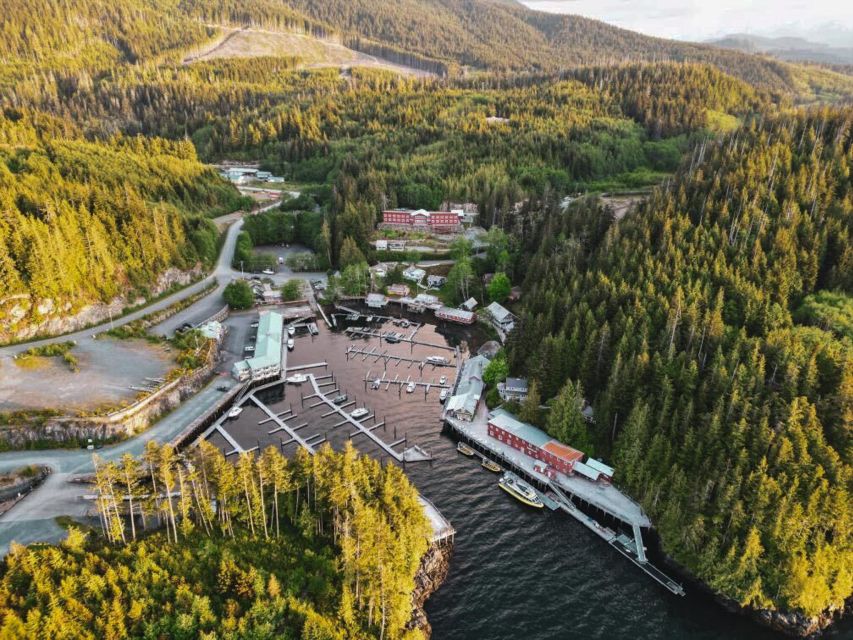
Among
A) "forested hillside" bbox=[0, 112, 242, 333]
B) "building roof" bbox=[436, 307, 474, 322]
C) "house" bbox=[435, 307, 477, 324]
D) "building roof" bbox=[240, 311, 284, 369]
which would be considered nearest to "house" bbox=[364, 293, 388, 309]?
"house" bbox=[435, 307, 477, 324]

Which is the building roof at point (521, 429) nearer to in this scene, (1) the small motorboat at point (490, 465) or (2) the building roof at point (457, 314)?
(1) the small motorboat at point (490, 465)

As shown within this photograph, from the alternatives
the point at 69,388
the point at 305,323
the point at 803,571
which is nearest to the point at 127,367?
the point at 69,388

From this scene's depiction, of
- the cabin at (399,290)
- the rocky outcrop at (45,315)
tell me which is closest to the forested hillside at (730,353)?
the cabin at (399,290)

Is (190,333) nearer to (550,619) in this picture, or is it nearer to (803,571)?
(550,619)

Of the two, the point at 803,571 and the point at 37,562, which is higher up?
the point at 37,562

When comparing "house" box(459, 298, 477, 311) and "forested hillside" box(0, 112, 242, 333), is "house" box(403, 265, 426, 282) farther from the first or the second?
"forested hillside" box(0, 112, 242, 333)

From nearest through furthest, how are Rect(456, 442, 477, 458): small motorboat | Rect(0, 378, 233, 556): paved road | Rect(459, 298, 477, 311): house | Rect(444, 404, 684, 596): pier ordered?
1. Rect(0, 378, 233, 556): paved road
2. Rect(444, 404, 684, 596): pier
3. Rect(456, 442, 477, 458): small motorboat
4. Rect(459, 298, 477, 311): house

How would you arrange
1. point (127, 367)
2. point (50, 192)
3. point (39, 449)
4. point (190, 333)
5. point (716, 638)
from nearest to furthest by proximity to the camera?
1. point (716, 638)
2. point (39, 449)
3. point (127, 367)
4. point (190, 333)
5. point (50, 192)
